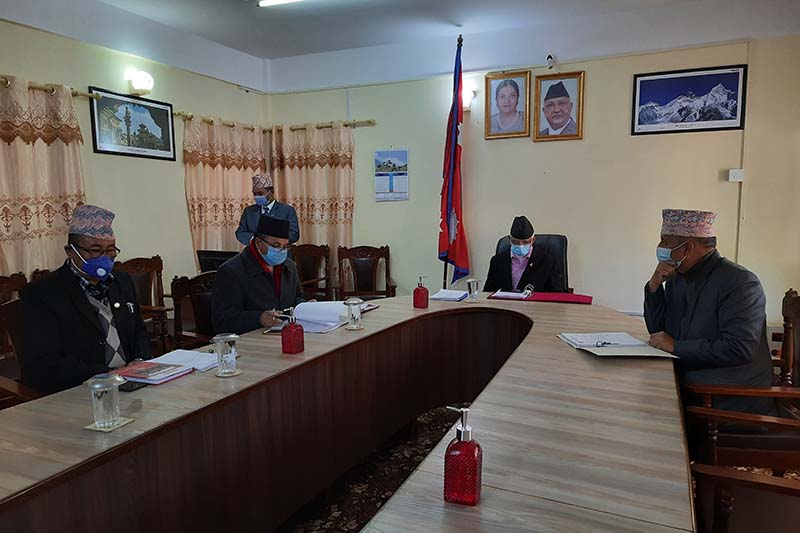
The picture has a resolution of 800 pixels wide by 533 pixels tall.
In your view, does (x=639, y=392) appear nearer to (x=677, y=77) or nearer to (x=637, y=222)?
(x=637, y=222)

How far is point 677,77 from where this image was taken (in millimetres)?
3959

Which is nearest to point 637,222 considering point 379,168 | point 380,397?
point 379,168

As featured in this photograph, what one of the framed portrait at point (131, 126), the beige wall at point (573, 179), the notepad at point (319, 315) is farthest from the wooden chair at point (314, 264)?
the notepad at point (319, 315)

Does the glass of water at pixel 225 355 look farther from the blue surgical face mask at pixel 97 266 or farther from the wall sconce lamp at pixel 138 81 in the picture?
the wall sconce lamp at pixel 138 81

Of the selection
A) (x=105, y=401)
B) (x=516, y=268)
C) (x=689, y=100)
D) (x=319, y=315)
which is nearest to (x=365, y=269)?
(x=516, y=268)

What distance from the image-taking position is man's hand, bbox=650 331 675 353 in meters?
1.89

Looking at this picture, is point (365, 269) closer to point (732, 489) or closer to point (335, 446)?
point (335, 446)

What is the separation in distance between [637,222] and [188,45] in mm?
4228

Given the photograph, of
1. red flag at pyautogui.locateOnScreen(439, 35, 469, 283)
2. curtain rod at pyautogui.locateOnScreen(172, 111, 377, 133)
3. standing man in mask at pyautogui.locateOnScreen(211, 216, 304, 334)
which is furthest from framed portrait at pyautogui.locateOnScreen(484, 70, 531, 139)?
standing man in mask at pyautogui.locateOnScreen(211, 216, 304, 334)

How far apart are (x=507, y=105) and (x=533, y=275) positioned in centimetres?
180

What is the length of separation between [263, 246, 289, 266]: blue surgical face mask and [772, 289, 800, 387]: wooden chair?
7.44 ft

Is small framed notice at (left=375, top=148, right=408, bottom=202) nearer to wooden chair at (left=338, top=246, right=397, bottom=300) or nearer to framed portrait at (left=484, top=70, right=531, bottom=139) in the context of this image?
wooden chair at (left=338, top=246, right=397, bottom=300)

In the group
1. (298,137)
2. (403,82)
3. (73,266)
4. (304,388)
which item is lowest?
(304,388)

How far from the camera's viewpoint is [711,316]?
1.90 meters
